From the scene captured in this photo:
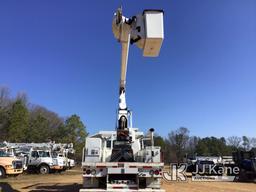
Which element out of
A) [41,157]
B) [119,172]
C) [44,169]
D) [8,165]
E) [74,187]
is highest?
[41,157]

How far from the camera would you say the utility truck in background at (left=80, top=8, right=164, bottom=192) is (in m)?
8.48

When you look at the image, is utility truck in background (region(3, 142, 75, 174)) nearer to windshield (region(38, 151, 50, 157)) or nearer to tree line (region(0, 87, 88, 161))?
windshield (region(38, 151, 50, 157))

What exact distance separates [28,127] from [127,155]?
4661cm

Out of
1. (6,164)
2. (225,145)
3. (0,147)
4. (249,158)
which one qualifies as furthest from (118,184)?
(225,145)

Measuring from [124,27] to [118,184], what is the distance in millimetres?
4743

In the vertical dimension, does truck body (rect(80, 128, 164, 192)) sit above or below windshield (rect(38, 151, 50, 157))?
below

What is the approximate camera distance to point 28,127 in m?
55.3

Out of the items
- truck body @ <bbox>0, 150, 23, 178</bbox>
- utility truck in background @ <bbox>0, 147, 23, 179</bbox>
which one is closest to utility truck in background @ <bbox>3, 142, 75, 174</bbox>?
utility truck in background @ <bbox>0, 147, 23, 179</bbox>

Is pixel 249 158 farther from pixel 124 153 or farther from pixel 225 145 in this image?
pixel 225 145

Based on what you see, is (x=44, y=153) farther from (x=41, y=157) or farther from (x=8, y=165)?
(x=8, y=165)

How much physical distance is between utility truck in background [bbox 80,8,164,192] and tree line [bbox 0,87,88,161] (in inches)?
1704

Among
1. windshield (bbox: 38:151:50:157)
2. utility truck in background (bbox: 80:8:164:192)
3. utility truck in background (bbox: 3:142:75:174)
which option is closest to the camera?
utility truck in background (bbox: 80:8:164:192)

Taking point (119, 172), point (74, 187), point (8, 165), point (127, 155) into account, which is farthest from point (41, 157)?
point (119, 172)

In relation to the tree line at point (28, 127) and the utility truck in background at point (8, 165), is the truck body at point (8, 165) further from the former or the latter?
the tree line at point (28, 127)
